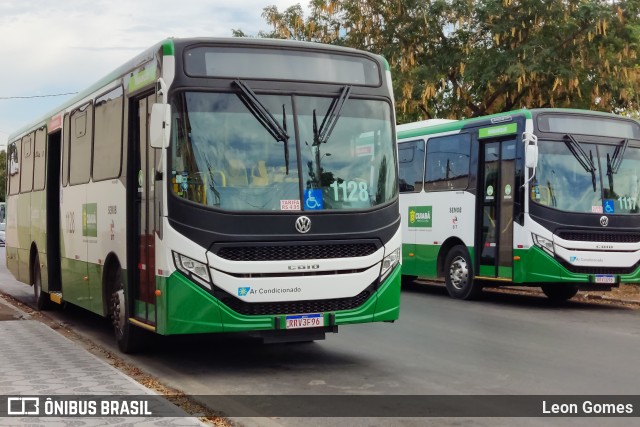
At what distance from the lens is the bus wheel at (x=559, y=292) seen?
61.0 feet

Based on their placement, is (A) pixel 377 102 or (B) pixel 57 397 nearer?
(B) pixel 57 397

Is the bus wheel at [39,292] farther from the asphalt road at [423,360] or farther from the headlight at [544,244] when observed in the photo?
the headlight at [544,244]

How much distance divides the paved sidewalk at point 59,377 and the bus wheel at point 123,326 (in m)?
0.51

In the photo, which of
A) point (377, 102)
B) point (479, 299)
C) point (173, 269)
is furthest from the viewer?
point (479, 299)

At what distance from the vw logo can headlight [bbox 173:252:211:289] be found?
99 centimetres

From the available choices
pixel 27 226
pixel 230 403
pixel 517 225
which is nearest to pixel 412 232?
pixel 517 225

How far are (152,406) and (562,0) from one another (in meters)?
20.1

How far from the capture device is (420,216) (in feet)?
66.3

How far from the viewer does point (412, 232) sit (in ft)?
67.4

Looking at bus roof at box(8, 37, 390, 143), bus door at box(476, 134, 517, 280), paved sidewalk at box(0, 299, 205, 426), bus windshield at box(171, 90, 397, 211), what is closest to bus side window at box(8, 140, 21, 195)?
bus roof at box(8, 37, 390, 143)

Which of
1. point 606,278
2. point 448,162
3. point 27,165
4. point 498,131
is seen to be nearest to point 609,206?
point 606,278

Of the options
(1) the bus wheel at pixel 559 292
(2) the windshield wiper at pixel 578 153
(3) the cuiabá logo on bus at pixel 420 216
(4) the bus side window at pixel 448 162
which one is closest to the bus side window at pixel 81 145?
(4) the bus side window at pixel 448 162

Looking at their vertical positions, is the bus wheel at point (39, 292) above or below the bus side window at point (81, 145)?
below

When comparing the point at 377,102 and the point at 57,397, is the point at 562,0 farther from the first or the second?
the point at 57,397
